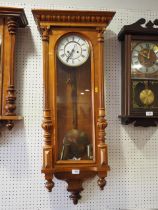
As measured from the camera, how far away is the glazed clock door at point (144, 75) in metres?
1.65

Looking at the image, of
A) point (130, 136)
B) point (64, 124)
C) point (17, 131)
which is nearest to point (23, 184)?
point (17, 131)

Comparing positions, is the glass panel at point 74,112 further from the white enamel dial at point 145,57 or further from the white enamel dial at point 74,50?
the white enamel dial at point 145,57

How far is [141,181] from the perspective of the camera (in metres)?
1.71

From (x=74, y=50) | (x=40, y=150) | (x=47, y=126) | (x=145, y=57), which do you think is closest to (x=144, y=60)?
(x=145, y=57)

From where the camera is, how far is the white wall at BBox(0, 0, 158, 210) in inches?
64.4

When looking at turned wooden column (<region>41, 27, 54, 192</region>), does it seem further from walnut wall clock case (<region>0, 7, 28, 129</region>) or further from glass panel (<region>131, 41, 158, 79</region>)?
glass panel (<region>131, 41, 158, 79</region>)

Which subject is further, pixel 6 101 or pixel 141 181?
pixel 141 181

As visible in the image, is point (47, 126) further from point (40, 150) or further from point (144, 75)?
point (144, 75)

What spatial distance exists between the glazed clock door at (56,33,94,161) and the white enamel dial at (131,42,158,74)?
11.6 inches

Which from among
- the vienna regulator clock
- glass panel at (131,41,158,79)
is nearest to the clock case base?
the vienna regulator clock

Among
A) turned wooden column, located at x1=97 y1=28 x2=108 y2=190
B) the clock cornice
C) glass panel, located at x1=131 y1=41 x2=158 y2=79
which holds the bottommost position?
turned wooden column, located at x1=97 y1=28 x2=108 y2=190

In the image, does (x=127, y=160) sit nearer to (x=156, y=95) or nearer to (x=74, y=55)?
(x=156, y=95)

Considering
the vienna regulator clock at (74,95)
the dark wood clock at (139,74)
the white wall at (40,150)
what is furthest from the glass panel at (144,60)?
the vienna regulator clock at (74,95)

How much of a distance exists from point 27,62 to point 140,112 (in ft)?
2.41
